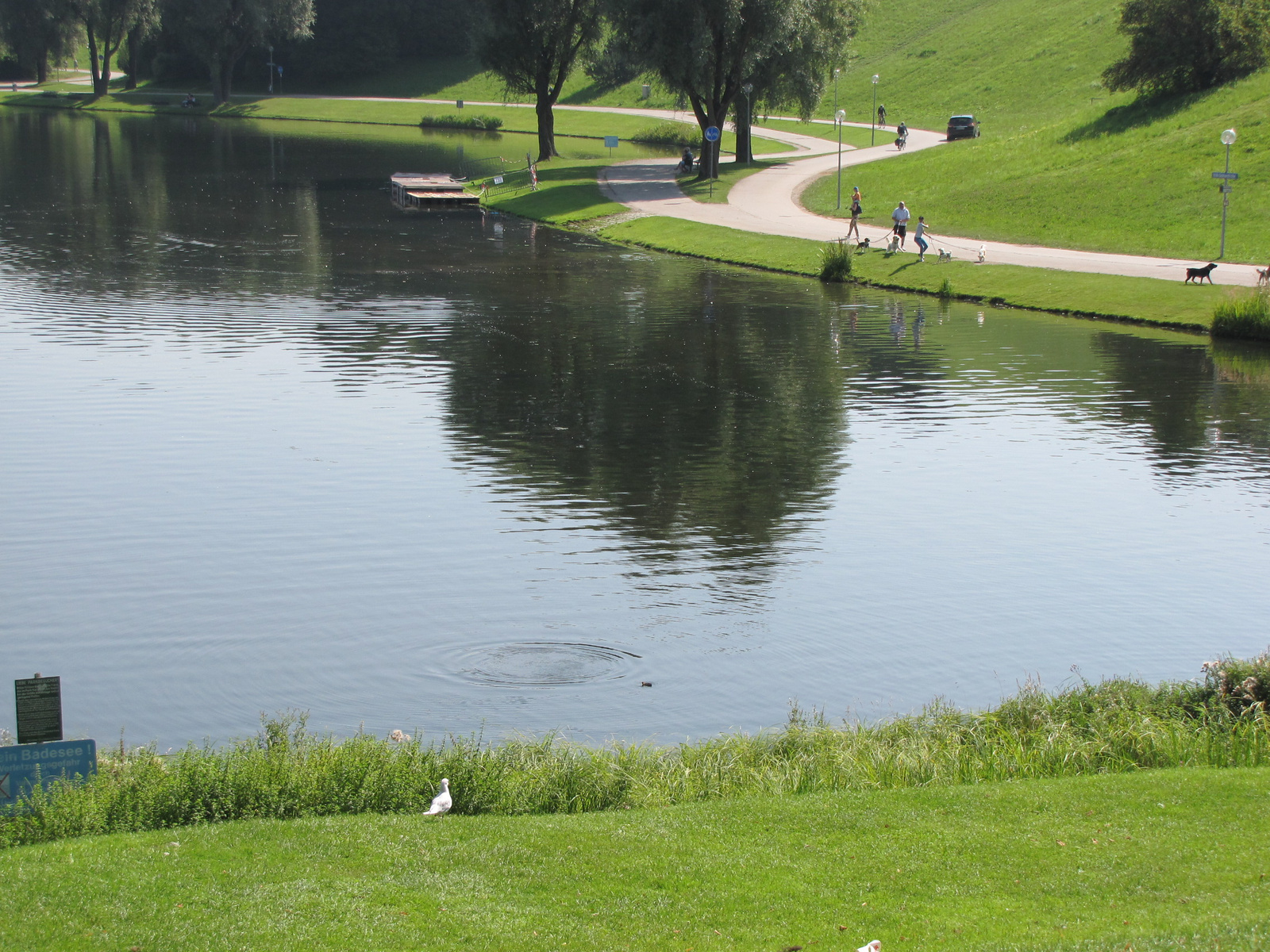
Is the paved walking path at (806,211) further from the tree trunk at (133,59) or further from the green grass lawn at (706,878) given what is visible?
the tree trunk at (133,59)

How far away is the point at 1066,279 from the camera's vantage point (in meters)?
42.5

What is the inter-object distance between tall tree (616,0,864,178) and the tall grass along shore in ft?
169

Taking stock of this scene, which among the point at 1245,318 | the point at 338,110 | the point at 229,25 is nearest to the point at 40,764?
the point at 1245,318

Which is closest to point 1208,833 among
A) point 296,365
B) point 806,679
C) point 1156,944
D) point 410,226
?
point 1156,944

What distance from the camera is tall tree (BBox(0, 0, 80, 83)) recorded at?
126312mm

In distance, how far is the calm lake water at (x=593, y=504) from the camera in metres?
15.4

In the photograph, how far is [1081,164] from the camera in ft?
188

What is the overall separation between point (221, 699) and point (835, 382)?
1916 centimetres

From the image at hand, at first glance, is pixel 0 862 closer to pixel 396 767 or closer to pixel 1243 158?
pixel 396 767

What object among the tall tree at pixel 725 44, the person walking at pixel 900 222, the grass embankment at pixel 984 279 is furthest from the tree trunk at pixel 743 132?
the person walking at pixel 900 222

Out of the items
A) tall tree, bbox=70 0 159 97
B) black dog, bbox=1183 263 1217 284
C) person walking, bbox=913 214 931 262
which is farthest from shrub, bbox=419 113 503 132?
black dog, bbox=1183 263 1217 284

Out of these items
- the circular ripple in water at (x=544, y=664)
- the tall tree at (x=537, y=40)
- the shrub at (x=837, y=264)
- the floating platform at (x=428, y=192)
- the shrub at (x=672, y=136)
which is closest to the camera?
the circular ripple in water at (x=544, y=664)

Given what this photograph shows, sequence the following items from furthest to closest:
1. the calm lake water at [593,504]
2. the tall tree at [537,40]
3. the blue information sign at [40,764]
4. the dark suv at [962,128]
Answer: the dark suv at [962,128] → the tall tree at [537,40] → the calm lake water at [593,504] → the blue information sign at [40,764]

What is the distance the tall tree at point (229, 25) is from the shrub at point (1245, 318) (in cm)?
10437
